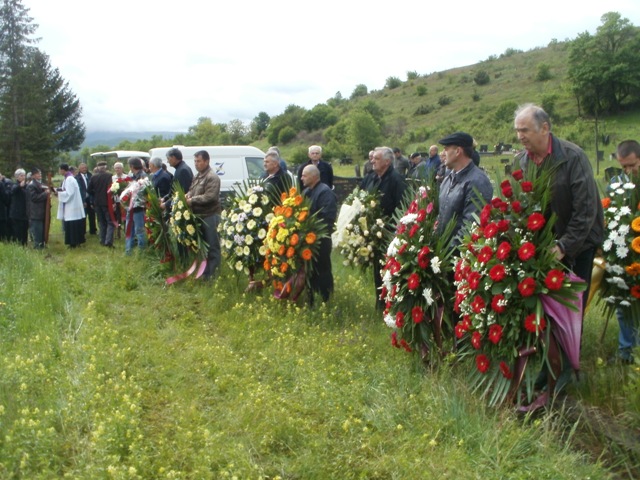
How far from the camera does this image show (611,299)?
206 inches

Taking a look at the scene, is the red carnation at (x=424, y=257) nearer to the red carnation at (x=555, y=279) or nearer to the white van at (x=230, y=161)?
the red carnation at (x=555, y=279)

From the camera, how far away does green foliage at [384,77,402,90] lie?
276ft

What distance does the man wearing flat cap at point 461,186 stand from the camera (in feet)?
17.5

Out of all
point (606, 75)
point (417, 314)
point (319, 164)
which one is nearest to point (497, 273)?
point (417, 314)

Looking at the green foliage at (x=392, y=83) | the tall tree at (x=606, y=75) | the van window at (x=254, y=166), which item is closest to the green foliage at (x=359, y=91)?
the green foliage at (x=392, y=83)

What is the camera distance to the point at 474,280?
445 cm

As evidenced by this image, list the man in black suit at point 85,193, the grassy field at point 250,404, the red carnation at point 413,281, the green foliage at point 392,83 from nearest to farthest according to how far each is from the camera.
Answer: the grassy field at point 250,404, the red carnation at point 413,281, the man in black suit at point 85,193, the green foliage at point 392,83

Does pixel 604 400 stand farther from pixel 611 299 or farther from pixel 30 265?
pixel 30 265

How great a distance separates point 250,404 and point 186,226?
499cm

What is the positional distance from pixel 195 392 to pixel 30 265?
18.4 feet

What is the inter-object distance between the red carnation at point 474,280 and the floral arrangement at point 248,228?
13.2ft

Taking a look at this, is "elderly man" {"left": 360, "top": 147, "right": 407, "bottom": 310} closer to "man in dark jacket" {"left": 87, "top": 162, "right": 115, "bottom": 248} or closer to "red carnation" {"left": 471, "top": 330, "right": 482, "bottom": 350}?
"red carnation" {"left": 471, "top": 330, "right": 482, "bottom": 350}

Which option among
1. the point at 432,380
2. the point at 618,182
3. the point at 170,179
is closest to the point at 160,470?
the point at 432,380

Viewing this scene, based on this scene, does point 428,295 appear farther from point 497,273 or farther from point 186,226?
point 186,226
